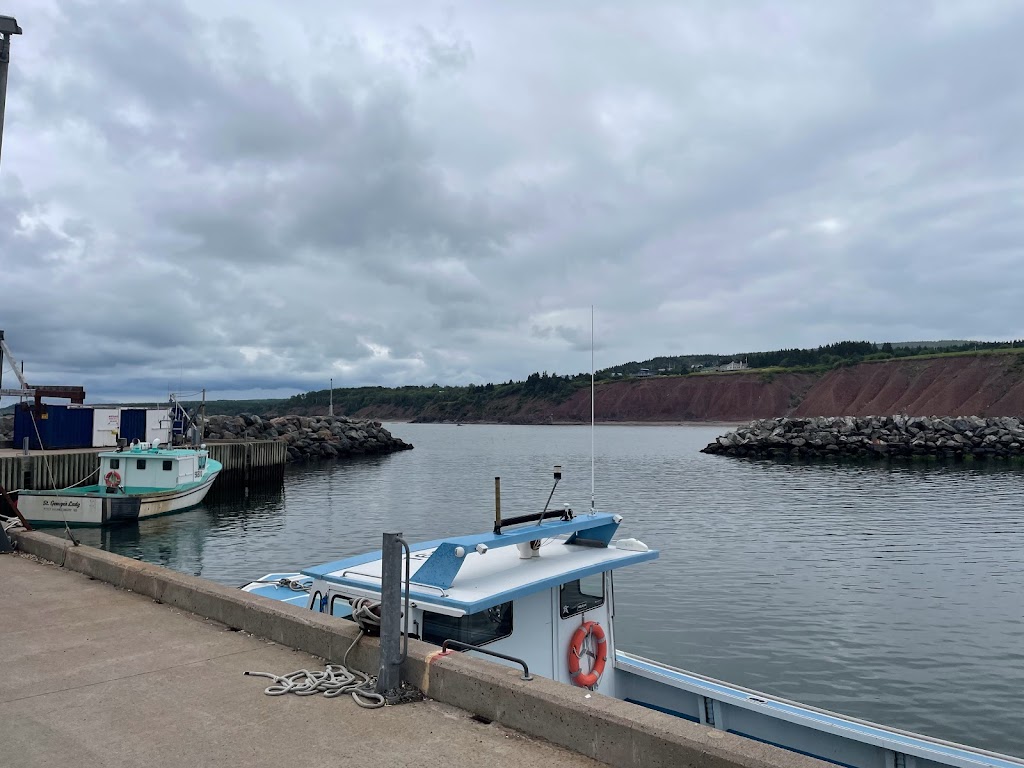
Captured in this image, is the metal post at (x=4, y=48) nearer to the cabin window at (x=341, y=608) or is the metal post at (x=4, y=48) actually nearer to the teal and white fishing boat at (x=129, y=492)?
the cabin window at (x=341, y=608)

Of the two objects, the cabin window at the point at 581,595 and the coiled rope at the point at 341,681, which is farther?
the cabin window at the point at 581,595

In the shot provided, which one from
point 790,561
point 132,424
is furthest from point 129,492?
point 790,561

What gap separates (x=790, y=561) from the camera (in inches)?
899

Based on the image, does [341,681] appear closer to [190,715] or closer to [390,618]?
[390,618]

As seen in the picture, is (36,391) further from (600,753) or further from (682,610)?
(600,753)

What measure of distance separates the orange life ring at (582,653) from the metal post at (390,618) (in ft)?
9.73

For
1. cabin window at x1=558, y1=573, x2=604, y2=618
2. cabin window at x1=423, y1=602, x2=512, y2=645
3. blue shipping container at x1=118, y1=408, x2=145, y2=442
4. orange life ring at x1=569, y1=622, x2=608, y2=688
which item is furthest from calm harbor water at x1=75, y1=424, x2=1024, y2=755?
blue shipping container at x1=118, y1=408, x2=145, y2=442

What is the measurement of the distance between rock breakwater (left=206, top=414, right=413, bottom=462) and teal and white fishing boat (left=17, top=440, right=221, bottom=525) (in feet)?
82.0

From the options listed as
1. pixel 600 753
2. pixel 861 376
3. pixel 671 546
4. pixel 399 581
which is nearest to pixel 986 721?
pixel 600 753

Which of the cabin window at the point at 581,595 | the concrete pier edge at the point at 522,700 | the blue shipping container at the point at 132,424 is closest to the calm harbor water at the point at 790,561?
the cabin window at the point at 581,595

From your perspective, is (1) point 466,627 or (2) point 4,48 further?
(2) point 4,48

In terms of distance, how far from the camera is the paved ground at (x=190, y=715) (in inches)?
196

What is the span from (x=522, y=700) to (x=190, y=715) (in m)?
2.67

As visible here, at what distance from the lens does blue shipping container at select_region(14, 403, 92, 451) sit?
1593 inches
